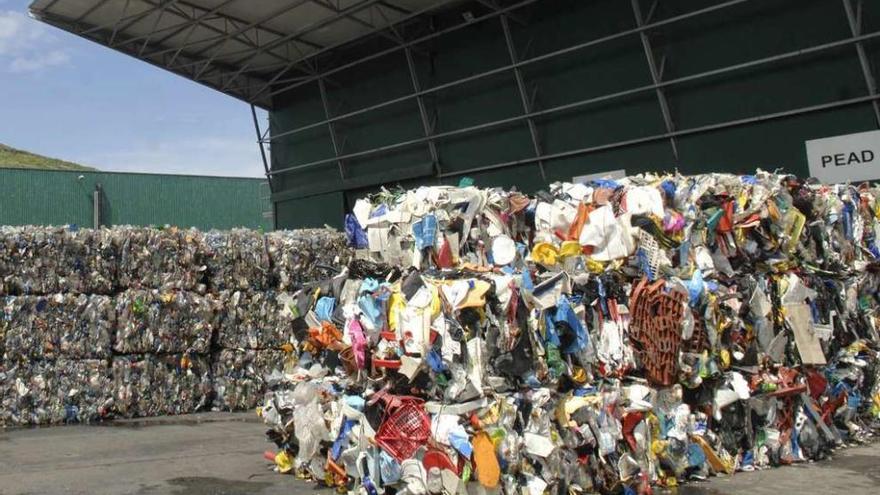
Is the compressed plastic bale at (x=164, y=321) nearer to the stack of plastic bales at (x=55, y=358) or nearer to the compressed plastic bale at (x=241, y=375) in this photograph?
the stack of plastic bales at (x=55, y=358)

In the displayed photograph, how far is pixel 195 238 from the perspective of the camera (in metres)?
11.1

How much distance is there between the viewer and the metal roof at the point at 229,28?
1825 centimetres

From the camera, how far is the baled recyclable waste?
9.97m

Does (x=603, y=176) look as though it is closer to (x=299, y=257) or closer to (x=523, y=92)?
(x=523, y=92)

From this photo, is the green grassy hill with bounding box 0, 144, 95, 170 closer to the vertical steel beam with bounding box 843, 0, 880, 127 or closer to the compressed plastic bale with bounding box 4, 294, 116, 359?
the compressed plastic bale with bounding box 4, 294, 116, 359

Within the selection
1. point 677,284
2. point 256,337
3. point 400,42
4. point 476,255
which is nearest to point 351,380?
point 476,255

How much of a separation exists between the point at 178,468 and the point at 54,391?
12.2 feet

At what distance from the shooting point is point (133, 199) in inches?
1243

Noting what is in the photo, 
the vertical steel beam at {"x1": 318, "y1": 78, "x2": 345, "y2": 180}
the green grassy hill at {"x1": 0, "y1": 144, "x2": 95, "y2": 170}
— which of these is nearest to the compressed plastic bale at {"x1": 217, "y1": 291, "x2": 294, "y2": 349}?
the vertical steel beam at {"x1": 318, "y1": 78, "x2": 345, "y2": 180}

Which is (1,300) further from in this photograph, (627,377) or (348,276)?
(627,377)

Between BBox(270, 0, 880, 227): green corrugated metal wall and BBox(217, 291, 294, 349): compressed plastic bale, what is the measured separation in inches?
300

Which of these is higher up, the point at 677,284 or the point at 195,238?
the point at 195,238

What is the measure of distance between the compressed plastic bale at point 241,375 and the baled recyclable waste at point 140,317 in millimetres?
14

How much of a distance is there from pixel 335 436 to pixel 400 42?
14.5m
